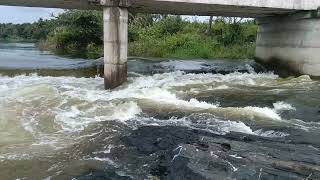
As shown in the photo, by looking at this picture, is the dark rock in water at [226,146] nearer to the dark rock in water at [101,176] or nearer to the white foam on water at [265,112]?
the dark rock in water at [101,176]

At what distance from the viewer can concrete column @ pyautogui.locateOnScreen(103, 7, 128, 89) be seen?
16.4 meters

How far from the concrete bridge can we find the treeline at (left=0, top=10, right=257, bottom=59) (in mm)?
9651

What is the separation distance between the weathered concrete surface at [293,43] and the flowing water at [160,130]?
155cm

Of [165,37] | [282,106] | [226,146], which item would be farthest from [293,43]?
[165,37]

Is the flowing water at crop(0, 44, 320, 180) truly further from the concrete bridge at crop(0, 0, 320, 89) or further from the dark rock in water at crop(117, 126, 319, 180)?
the concrete bridge at crop(0, 0, 320, 89)

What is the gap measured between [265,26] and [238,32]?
1126cm

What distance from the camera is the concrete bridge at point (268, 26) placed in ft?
54.1

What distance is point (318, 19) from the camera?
18.4m

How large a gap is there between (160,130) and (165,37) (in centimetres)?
2658

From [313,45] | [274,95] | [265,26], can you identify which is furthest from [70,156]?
[265,26]

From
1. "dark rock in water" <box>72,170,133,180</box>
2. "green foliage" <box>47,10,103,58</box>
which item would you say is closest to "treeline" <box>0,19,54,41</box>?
"green foliage" <box>47,10,103,58</box>

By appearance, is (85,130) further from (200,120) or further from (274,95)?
(274,95)

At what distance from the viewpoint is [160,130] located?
1003 cm

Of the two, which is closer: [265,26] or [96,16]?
[265,26]
